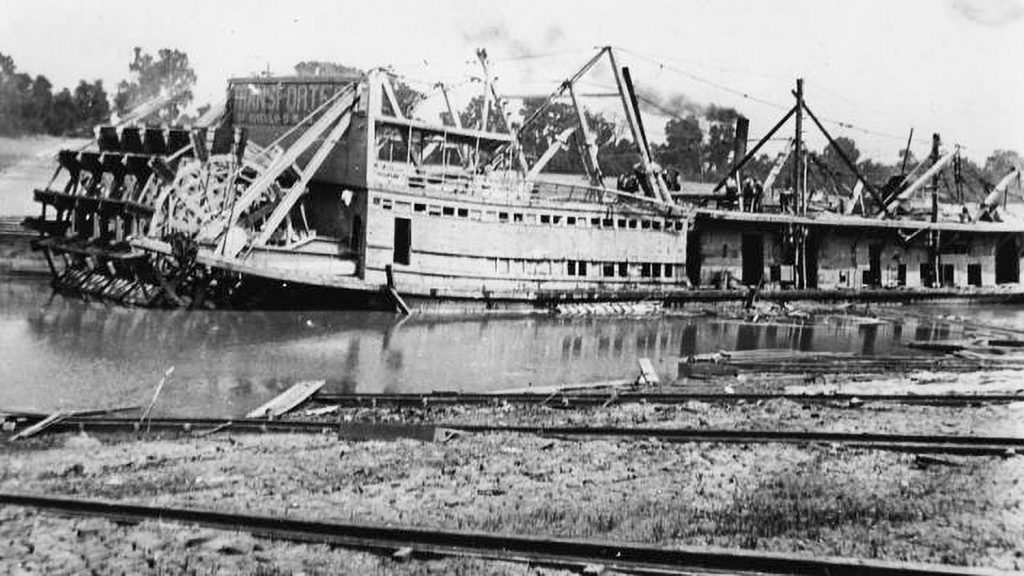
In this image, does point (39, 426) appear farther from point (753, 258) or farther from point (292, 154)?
point (753, 258)

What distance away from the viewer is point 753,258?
37125 millimetres

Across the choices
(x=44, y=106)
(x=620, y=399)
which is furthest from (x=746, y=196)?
(x=44, y=106)

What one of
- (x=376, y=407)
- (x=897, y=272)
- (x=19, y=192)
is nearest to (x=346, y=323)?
(x=376, y=407)

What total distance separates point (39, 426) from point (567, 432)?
262 inches

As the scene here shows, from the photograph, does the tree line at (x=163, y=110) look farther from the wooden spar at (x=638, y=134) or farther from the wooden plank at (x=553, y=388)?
the wooden plank at (x=553, y=388)

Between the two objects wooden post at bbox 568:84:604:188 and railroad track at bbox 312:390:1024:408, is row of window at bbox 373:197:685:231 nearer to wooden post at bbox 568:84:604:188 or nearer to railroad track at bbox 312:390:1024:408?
wooden post at bbox 568:84:604:188

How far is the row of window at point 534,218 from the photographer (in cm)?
2927

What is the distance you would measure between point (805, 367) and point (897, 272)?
22.8 meters

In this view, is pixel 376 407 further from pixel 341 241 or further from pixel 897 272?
pixel 897 272

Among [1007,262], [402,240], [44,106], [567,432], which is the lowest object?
[567,432]

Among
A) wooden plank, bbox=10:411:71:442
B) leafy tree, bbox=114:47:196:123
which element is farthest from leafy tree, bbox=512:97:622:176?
wooden plank, bbox=10:411:71:442

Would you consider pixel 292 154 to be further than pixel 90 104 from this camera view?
No

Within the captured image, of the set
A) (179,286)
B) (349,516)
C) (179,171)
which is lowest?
(349,516)

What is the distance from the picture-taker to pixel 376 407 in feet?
46.0
